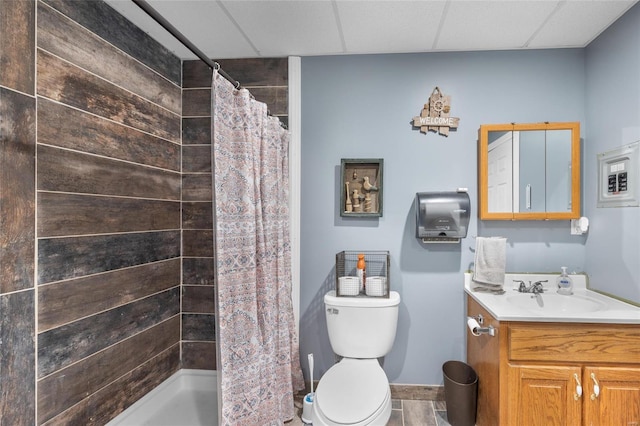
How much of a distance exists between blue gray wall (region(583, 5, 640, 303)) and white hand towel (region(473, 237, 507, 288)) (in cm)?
52

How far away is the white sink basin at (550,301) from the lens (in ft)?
6.13

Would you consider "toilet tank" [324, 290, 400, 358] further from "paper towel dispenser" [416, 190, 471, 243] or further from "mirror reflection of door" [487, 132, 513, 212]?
"mirror reflection of door" [487, 132, 513, 212]

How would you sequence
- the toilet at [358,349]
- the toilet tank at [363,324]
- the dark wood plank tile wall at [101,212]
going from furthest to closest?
1. the toilet tank at [363,324]
2. the toilet at [358,349]
3. the dark wood plank tile wall at [101,212]

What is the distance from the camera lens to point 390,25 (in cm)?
183

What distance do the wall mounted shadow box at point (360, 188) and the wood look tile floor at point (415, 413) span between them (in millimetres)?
1212

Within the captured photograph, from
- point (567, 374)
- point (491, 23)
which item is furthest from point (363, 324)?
point (491, 23)

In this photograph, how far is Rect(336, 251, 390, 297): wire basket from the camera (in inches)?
78.1

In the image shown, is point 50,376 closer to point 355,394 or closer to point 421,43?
point 355,394

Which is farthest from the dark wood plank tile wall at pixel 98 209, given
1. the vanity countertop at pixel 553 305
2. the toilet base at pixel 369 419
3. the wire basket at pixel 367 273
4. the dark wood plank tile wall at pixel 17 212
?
the vanity countertop at pixel 553 305

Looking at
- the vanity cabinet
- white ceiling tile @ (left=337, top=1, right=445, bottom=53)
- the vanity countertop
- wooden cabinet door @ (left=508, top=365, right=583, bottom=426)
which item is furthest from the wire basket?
white ceiling tile @ (left=337, top=1, right=445, bottom=53)

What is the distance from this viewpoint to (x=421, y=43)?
6.65 feet

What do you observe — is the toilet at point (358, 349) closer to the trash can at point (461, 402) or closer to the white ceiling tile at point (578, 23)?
the trash can at point (461, 402)

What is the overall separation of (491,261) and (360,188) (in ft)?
2.96

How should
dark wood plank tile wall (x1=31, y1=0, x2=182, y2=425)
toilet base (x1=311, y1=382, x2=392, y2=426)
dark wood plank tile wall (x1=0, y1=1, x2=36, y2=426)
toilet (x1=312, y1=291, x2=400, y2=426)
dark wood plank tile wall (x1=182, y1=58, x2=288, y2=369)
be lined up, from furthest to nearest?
dark wood plank tile wall (x1=182, y1=58, x2=288, y2=369) < toilet (x1=312, y1=291, x2=400, y2=426) < toilet base (x1=311, y1=382, x2=392, y2=426) < dark wood plank tile wall (x1=31, y1=0, x2=182, y2=425) < dark wood plank tile wall (x1=0, y1=1, x2=36, y2=426)
